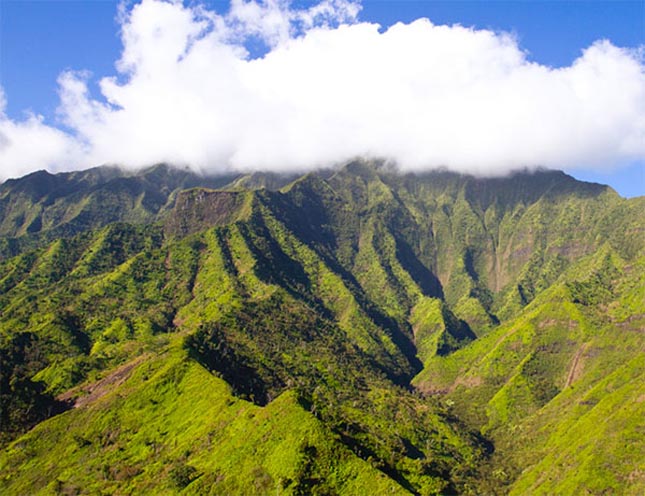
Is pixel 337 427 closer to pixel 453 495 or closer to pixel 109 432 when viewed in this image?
pixel 453 495

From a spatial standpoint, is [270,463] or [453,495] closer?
[270,463]

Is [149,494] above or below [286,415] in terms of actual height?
below

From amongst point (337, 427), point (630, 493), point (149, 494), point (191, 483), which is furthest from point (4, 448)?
point (630, 493)

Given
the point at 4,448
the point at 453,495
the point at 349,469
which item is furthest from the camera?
the point at 4,448

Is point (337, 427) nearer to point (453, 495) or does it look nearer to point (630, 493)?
point (453, 495)

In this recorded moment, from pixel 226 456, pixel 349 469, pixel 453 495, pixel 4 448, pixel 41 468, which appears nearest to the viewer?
pixel 349 469

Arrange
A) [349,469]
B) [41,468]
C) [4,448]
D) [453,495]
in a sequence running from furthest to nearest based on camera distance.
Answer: [4,448] → [41,468] → [453,495] → [349,469]

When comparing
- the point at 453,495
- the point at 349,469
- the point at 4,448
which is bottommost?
the point at 453,495

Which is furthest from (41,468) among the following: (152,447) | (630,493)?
(630,493)

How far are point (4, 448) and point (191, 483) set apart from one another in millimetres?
89840

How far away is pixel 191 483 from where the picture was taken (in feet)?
Answer: 501

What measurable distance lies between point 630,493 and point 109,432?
193 meters

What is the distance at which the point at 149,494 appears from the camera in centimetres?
15562

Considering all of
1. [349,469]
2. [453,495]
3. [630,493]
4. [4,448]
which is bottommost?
[630,493]
